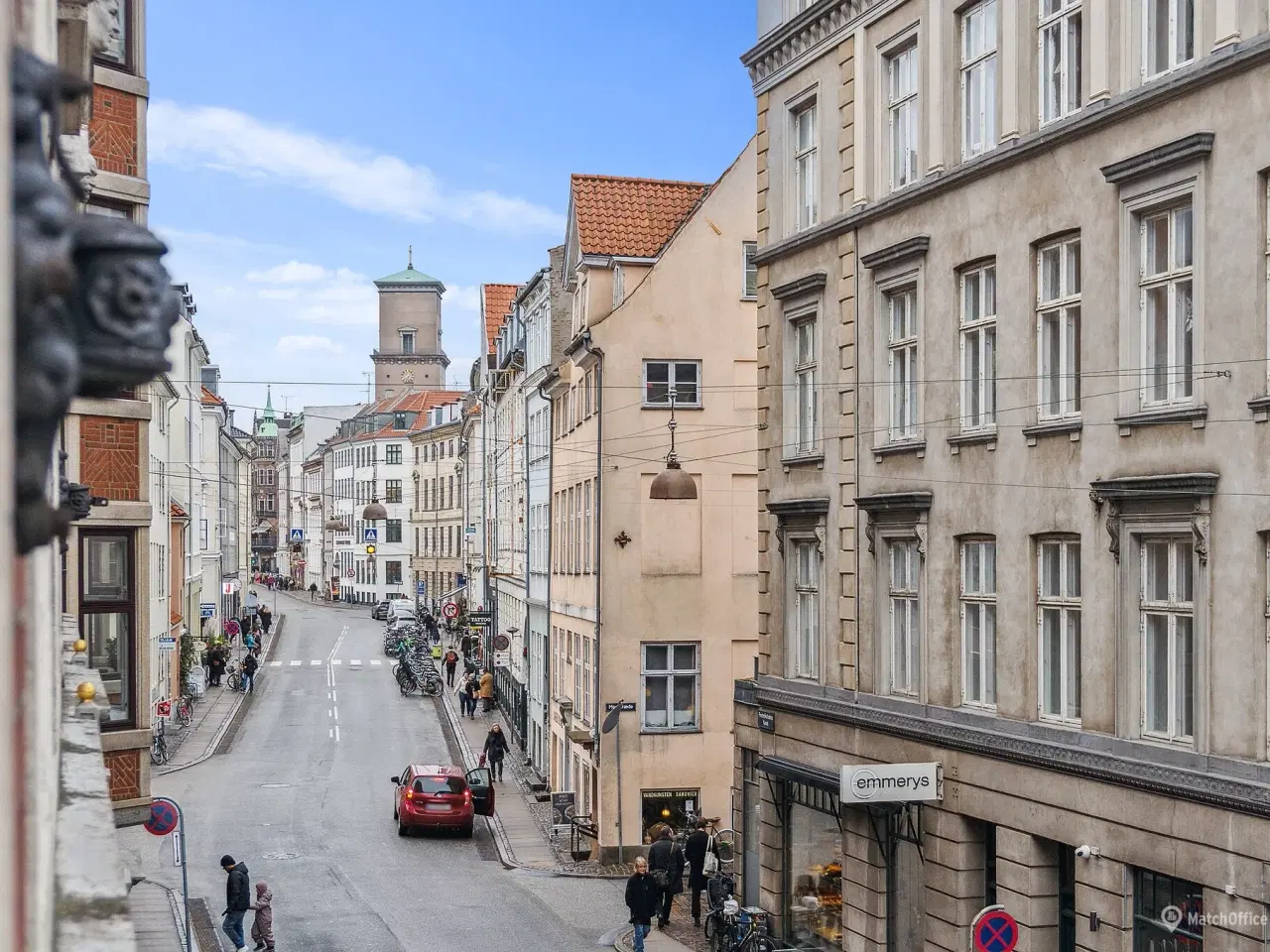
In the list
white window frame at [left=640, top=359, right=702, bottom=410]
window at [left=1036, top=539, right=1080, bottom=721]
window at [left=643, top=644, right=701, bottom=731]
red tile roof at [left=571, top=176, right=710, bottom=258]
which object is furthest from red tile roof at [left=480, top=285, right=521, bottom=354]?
window at [left=1036, top=539, right=1080, bottom=721]

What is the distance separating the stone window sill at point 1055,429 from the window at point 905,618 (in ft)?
9.97

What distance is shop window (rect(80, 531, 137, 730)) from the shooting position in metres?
17.5

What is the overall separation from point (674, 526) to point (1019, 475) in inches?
707

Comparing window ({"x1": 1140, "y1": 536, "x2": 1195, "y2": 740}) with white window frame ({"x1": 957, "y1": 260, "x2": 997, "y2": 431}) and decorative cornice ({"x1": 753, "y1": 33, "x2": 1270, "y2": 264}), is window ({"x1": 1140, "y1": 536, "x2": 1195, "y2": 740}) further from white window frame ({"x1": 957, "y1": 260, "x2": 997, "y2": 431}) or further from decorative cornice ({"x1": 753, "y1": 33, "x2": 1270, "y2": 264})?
decorative cornice ({"x1": 753, "y1": 33, "x2": 1270, "y2": 264})

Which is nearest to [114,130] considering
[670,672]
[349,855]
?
[349,855]

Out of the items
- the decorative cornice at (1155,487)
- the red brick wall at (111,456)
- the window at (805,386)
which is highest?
the window at (805,386)

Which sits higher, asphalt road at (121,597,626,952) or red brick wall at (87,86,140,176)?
red brick wall at (87,86,140,176)

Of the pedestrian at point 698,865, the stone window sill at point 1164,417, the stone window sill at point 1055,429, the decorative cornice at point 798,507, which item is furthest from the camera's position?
the pedestrian at point 698,865

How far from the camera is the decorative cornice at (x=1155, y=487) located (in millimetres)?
14945

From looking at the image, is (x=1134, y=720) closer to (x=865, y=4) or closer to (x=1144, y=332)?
(x=1144, y=332)

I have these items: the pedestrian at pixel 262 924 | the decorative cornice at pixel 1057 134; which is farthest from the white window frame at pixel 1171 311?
the pedestrian at pixel 262 924

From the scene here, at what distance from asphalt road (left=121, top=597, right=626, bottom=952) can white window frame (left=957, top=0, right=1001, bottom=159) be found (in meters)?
11.7

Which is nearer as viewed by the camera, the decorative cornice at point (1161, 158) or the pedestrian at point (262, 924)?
the decorative cornice at point (1161, 158)

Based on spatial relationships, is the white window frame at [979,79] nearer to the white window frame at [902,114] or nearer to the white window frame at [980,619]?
the white window frame at [902,114]
